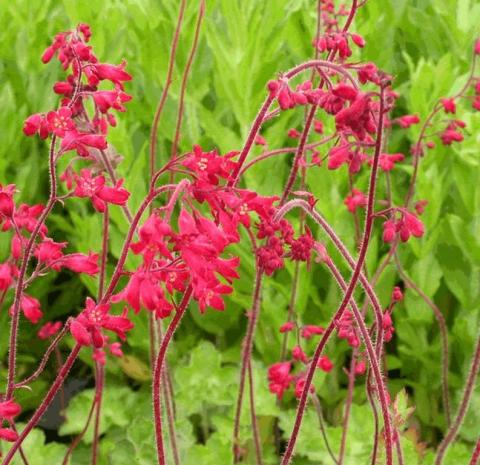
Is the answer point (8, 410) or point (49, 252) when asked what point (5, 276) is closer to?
point (49, 252)

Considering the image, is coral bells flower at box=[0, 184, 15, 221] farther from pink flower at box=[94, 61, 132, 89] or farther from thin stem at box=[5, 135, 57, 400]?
pink flower at box=[94, 61, 132, 89]

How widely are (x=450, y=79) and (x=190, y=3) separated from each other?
3.31 ft

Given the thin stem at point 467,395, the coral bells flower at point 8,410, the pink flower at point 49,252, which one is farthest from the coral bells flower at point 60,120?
the thin stem at point 467,395

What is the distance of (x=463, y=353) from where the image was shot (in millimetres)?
3025

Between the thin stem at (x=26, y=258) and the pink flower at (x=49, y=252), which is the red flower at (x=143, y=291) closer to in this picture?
the thin stem at (x=26, y=258)

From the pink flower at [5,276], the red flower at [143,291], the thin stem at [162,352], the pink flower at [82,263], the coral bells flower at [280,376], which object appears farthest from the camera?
the coral bells flower at [280,376]

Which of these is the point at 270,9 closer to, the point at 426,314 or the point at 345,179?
the point at 345,179

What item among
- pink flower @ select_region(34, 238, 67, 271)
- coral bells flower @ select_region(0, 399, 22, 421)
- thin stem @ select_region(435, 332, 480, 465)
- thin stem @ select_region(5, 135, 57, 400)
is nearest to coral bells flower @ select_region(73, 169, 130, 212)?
thin stem @ select_region(5, 135, 57, 400)

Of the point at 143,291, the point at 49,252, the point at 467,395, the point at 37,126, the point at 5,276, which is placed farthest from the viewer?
the point at 467,395

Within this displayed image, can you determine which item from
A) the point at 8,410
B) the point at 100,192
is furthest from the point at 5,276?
the point at 100,192

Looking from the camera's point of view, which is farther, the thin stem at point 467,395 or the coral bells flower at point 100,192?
the thin stem at point 467,395

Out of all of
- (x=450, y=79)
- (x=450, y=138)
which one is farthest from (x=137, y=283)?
(x=450, y=79)

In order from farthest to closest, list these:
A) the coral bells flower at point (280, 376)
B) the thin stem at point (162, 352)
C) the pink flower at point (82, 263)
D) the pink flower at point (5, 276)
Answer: the coral bells flower at point (280, 376), the pink flower at point (5, 276), the pink flower at point (82, 263), the thin stem at point (162, 352)

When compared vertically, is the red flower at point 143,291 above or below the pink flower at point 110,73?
below
